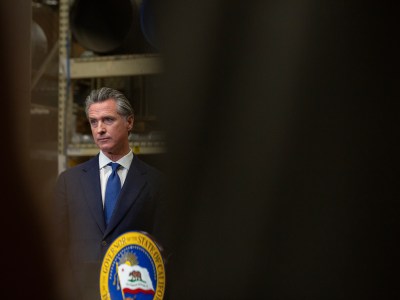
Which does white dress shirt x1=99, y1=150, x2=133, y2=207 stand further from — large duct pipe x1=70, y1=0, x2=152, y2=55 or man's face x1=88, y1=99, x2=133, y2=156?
large duct pipe x1=70, y1=0, x2=152, y2=55

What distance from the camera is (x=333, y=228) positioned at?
0.51 metres

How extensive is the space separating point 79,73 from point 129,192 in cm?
17

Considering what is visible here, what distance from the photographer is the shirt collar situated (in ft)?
2.01

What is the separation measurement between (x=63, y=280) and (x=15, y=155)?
0.18 metres

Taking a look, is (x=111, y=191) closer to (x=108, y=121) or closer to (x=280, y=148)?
(x=108, y=121)

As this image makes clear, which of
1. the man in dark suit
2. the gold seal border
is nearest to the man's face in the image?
the man in dark suit

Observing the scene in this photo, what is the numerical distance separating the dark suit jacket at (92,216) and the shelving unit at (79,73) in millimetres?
20

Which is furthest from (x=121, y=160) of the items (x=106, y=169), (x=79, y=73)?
(x=79, y=73)

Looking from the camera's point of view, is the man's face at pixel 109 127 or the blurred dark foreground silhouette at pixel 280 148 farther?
the man's face at pixel 109 127

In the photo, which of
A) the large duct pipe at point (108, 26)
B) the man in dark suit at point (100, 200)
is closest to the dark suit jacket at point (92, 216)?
the man in dark suit at point (100, 200)

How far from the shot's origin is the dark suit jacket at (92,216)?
60 cm

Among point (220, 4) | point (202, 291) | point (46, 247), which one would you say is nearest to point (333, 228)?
point (202, 291)

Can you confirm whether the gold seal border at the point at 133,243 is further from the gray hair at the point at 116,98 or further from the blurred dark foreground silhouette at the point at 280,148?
the gray hair at the point at 116,98

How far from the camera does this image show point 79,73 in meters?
0.64
